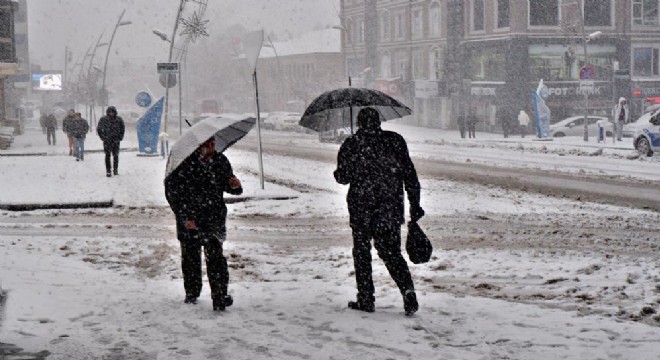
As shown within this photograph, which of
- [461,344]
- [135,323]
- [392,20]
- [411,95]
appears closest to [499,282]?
[461,344]

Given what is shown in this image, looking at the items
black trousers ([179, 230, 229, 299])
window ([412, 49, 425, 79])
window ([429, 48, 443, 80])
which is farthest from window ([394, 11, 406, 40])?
black trousers ([179, 230, 229, 299])

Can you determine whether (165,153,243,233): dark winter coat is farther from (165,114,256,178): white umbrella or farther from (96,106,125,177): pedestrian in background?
(96,106,125,177): pedestrian in background

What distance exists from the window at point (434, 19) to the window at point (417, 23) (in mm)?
1701

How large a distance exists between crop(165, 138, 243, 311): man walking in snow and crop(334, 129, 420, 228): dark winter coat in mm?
1063

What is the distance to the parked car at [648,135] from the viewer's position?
26109 millimetres

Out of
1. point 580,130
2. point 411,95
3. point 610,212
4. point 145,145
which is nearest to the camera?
point 610,212

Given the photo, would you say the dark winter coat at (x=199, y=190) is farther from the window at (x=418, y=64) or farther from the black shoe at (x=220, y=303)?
the window at (x=418, y=64)

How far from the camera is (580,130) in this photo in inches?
1698

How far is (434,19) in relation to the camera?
61.5 meters

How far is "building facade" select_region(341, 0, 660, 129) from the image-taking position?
5094 centimetres

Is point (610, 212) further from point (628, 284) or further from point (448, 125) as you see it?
point (448, 125)

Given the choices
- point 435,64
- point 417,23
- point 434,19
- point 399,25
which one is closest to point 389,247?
point 435,64

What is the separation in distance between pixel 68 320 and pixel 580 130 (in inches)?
1541

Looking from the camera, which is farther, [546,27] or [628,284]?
[546,27]
